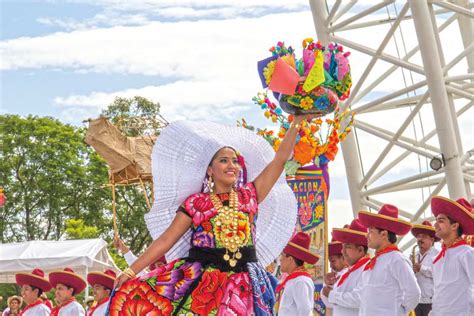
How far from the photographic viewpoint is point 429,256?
10867 millimetres

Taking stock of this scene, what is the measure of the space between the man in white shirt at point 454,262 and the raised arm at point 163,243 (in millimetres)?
3153

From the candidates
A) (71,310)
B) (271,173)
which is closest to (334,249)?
(71,310)

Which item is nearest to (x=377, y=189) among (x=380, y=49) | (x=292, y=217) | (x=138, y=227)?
(x=380, y=49)

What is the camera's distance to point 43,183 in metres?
38.8

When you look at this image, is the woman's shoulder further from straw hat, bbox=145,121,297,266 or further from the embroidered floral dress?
straw hat, bbox=145,121,297,266

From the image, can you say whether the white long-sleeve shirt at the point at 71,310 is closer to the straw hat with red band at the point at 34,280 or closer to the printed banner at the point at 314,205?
the straw hat with red band at the point at 34,280

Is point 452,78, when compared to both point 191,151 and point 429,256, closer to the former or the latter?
point 429,256

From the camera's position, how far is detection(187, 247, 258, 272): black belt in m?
6.09

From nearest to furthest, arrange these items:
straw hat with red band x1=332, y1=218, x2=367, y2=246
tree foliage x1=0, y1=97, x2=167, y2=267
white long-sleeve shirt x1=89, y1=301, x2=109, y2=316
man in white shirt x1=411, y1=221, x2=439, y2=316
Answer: straw hat with red band x1=332, y1=218, x2=367, y2=246
man in white shirt x1=411, y1=221, x2=439, y2=316
white long-sleeve shirt x1=89, y1=301, x2=109, y2=316
tree foliage x1=0, y1=97, x2=167, y2=267

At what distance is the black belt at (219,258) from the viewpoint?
20.0 feet

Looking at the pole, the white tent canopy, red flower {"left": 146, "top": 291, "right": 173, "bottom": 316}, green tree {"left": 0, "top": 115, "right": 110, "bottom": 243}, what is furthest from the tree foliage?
red flower {"left": 146, "top": 291, "right": 173, "bottom": 316}

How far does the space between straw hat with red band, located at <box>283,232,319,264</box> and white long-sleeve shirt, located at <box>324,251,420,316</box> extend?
60.4 inches

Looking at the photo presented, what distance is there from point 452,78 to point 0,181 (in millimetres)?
26859

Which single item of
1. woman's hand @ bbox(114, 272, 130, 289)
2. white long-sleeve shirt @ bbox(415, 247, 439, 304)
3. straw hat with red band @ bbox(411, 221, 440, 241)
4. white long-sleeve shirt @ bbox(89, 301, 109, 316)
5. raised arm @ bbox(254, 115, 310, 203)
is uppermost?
raised arm @ bbox(254, 115, 310, 203)
